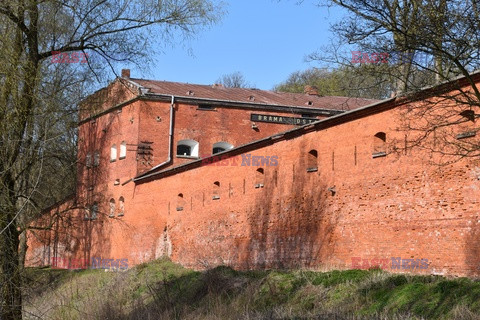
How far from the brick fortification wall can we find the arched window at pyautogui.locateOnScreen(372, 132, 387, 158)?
3cm

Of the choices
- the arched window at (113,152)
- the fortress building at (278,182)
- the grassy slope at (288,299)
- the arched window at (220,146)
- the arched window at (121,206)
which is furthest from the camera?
the arched window at (113,152)

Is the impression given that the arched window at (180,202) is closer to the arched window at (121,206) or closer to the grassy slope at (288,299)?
the arched window at (121,206)

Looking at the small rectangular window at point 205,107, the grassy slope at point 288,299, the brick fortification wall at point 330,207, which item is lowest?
the grassy slope at point 288,299

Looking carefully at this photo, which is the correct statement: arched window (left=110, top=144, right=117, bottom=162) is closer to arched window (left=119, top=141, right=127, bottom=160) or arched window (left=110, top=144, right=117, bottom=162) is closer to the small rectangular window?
→ arched window (left=119, top=141, right=127, bottom=160)

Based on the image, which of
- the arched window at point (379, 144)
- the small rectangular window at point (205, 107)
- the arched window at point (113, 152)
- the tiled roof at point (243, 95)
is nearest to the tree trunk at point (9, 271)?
the arched window at point (379, 144)

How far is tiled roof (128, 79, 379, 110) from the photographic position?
30.9 meters

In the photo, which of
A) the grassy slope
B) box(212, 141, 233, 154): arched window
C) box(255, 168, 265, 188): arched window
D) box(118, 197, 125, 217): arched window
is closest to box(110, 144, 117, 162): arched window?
box(118, 197, 125, 217): arched window

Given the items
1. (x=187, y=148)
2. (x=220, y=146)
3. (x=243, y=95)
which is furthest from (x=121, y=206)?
(x=243, y=95)

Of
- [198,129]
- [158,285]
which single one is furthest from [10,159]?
[198,129]

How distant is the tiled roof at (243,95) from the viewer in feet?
102

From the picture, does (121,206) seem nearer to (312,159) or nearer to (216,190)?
(216,190)

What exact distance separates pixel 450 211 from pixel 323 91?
28580 millimetres

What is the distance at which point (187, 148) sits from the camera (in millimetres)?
30688

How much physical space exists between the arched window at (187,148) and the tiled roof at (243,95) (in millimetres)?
2099
